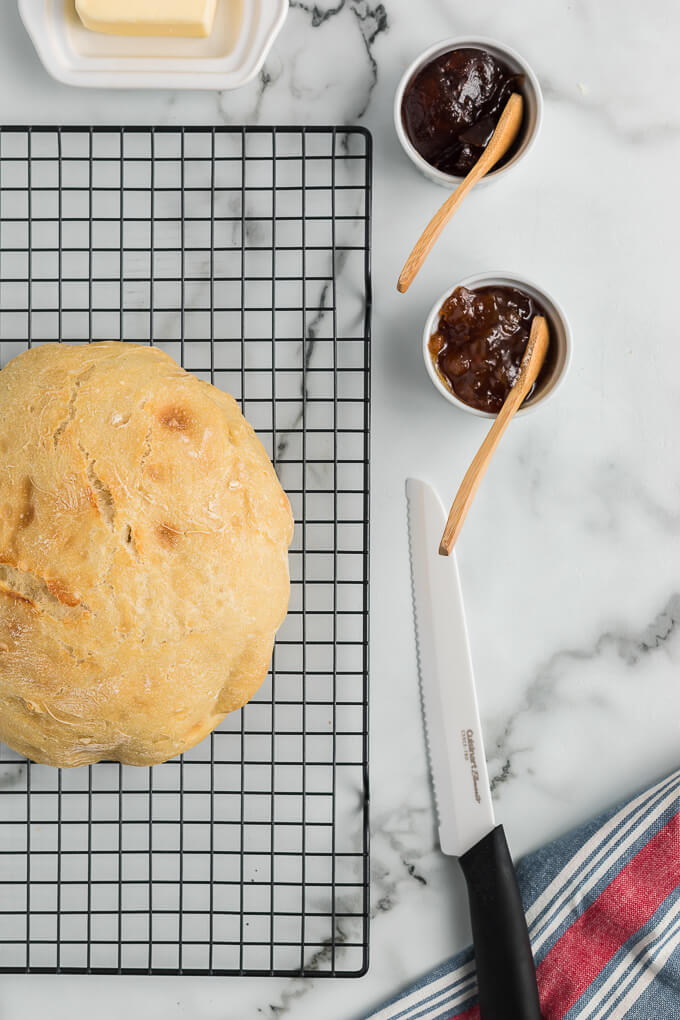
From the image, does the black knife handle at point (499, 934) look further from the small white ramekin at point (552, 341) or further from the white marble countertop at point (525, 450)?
the small white ramekin at point (552, 341)

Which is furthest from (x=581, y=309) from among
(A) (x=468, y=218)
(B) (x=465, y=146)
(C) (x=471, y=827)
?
(C) (x=471, y=827)

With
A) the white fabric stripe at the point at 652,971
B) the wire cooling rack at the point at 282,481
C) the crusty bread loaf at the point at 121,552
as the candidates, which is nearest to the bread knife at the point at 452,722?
the wire cooling rack at the point at 282,481

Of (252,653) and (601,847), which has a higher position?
(252,653)

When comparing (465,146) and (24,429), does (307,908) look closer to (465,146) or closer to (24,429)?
(24,429)

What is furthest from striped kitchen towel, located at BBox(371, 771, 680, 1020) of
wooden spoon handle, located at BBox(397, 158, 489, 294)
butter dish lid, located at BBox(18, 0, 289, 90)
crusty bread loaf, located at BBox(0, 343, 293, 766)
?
butter dish lid, located at BBox(18, 0, 289, 90)

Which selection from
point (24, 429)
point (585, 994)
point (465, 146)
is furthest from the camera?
point (585, 994)

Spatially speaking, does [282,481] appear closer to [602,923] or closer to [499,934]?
[499,934]

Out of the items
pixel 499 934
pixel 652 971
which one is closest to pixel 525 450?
pixel 499 934
